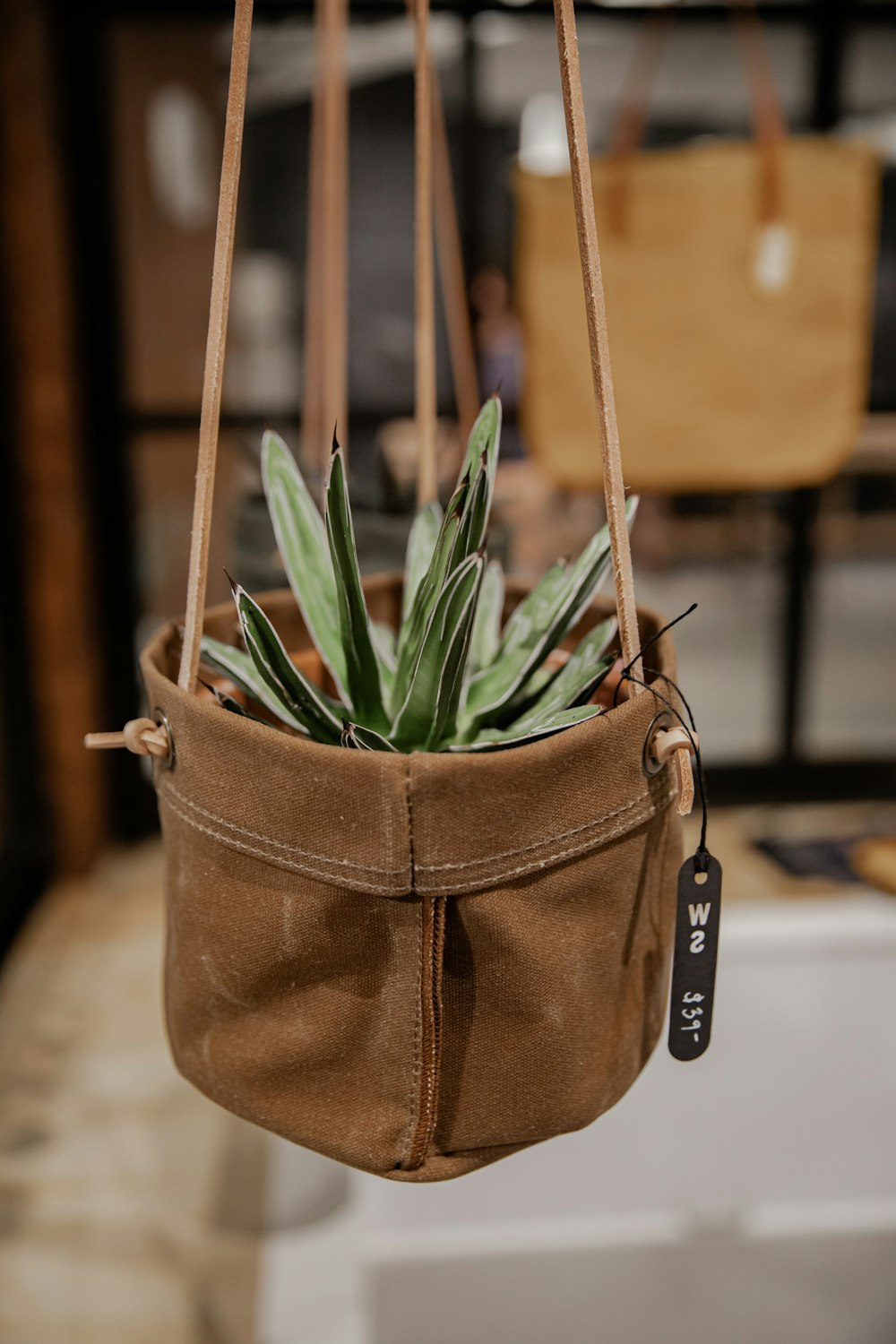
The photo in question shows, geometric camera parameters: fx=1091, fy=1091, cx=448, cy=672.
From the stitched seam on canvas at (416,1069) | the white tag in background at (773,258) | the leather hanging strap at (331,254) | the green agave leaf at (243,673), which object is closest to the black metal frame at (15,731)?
the leather hanging strap at (331,254)

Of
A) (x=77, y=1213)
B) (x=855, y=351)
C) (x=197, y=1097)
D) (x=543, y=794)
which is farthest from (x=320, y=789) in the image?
(x=855, y=351)

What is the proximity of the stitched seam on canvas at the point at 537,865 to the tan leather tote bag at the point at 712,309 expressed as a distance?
5.57 ft

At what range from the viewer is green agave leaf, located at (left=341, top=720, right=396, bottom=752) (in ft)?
1.68

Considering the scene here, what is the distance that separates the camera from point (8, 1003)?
198 centimetres

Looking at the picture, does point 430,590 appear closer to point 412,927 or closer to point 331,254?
point 412,927

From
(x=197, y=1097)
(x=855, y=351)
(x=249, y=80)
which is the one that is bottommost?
(x=197, y=1097)

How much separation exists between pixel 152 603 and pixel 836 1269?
193cm

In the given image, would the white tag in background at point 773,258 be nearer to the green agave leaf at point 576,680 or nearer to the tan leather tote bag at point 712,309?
the tan leather tote bag at point 712,309

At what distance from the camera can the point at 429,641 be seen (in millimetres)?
537

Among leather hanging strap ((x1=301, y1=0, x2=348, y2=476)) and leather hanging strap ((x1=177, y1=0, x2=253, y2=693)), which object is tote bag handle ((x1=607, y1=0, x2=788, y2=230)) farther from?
leather hanging strap ((x1=177, y1=0, x2=253, y2=693))

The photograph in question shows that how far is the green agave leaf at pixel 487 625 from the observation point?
0.73 metres

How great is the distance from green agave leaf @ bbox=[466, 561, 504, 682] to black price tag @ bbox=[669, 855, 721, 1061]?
0.77 ft

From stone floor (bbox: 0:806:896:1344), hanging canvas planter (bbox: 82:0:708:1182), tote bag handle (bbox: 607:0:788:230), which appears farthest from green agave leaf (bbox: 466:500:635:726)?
tote bag handle (bbox: 607:0:788:230)

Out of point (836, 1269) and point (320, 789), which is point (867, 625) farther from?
point (320, 789)
